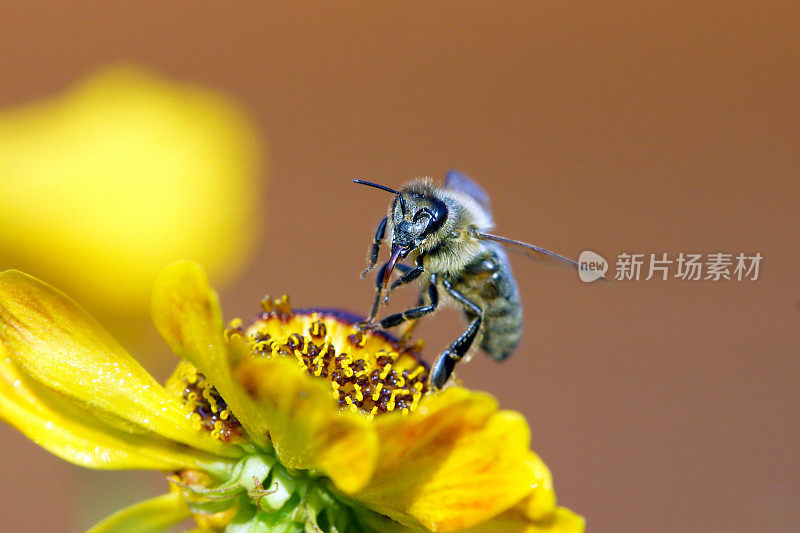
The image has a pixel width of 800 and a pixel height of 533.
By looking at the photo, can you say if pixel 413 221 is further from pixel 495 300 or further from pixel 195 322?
pixel 195 322

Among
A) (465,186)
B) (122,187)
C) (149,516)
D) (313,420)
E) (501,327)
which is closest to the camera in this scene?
(313,420)

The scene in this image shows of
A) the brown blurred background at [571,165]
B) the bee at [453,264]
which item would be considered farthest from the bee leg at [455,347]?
the brown blurred background at [571,165]

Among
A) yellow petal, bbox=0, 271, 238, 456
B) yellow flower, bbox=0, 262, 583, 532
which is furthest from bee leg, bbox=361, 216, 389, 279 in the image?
yellow petal, bbox=0, 271, 238, 456

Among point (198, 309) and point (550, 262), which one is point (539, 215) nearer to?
point (550, 262)

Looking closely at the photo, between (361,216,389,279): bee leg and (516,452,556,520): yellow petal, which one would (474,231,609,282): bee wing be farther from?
(516,452,556,520): yellow petal

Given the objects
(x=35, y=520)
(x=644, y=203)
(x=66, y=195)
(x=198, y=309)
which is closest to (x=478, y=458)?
(x=198, y=309)

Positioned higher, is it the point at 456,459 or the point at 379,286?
the point at 379,286

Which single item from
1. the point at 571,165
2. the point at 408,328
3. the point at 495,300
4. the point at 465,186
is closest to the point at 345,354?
the point at 408,328
